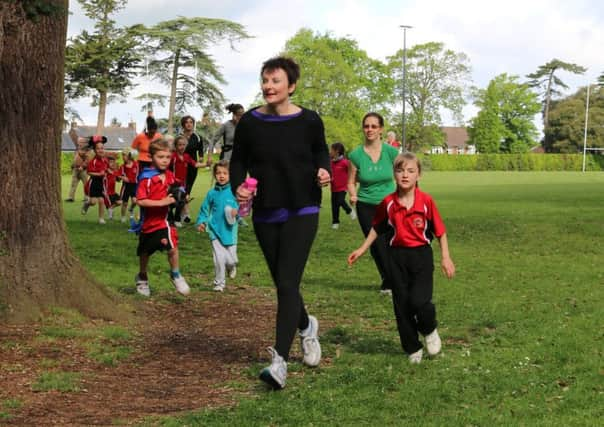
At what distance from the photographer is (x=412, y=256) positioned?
6.82 metres

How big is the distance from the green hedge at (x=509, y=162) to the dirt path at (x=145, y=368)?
83.3 m

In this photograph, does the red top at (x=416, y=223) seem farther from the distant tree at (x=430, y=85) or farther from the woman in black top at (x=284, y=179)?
the distant tree at (x=430, y=85)

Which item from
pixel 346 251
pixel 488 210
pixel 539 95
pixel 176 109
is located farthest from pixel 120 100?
pixel 539 95

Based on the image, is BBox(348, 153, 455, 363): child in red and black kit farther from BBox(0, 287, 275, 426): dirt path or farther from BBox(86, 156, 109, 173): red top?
BBox(86, 156, 109, 173): red top

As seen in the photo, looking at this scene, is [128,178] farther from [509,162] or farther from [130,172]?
[509,162]

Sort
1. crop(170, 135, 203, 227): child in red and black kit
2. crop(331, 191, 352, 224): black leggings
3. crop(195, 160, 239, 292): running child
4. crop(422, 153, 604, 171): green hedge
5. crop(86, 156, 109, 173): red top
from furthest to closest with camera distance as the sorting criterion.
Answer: crop(422, 153, 604, 171): green hedge < crop(331, 191, 352, 224): black leggings < crop(86, 156, 109, 173): red top < crop(170, 135, 203, 227): child in red and black kit < crop(195, 160, 239, 292): running child

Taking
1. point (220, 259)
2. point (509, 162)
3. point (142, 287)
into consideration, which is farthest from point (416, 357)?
point (509, 162)

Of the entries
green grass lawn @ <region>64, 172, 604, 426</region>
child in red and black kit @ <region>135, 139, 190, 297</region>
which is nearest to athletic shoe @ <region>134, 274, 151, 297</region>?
green grass lawn @ <region>64, 172, 604, 426</region>

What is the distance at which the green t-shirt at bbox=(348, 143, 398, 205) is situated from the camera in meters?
10.2

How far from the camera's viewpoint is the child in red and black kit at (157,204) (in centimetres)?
928

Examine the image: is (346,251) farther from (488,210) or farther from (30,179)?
(488,210)

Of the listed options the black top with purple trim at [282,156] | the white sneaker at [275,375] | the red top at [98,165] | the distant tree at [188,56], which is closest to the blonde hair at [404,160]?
the black top with purple trim at [282,156]

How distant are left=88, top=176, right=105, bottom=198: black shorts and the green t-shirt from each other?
33.4 ft

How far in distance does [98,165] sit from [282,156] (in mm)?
14286
